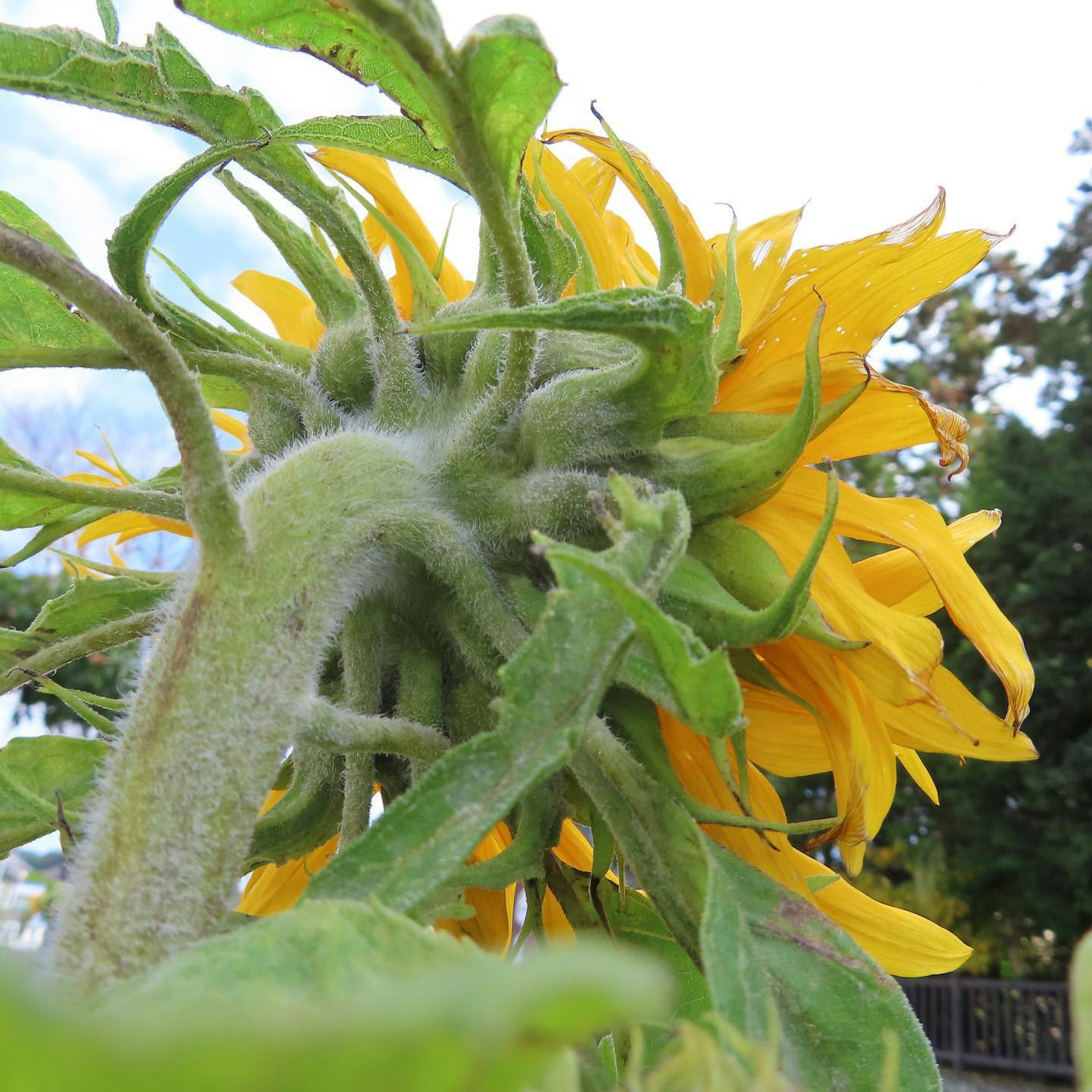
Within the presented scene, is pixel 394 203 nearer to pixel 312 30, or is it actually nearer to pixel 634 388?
pixel 312 30

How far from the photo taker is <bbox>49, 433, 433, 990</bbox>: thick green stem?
512 millimetres

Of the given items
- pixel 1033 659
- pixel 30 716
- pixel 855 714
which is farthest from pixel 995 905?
pixel 855 714

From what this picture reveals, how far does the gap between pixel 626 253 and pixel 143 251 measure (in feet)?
1.30

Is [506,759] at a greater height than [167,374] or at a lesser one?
lesser

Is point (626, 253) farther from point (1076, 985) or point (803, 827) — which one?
point (1076, 985)

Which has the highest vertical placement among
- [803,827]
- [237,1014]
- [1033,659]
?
[1033,659]

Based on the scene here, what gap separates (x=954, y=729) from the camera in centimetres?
80

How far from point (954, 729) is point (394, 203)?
2.15 feet

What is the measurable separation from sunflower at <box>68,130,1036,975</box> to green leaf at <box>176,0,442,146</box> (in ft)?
0.45

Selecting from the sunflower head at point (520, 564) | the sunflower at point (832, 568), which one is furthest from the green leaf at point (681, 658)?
the sunflower at point (832, 568)

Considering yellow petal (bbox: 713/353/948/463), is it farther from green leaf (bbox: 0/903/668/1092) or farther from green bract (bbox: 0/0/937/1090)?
green leaf (bbox: 0/903/668/1092)

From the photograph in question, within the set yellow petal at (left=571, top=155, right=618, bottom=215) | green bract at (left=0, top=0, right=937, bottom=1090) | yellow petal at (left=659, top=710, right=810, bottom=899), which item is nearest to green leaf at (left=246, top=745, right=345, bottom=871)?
green bract at (left=0, top=0, right=937, bottom=1090)

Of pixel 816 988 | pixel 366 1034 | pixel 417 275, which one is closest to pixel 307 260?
pixel 417 275

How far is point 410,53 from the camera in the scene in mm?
565
